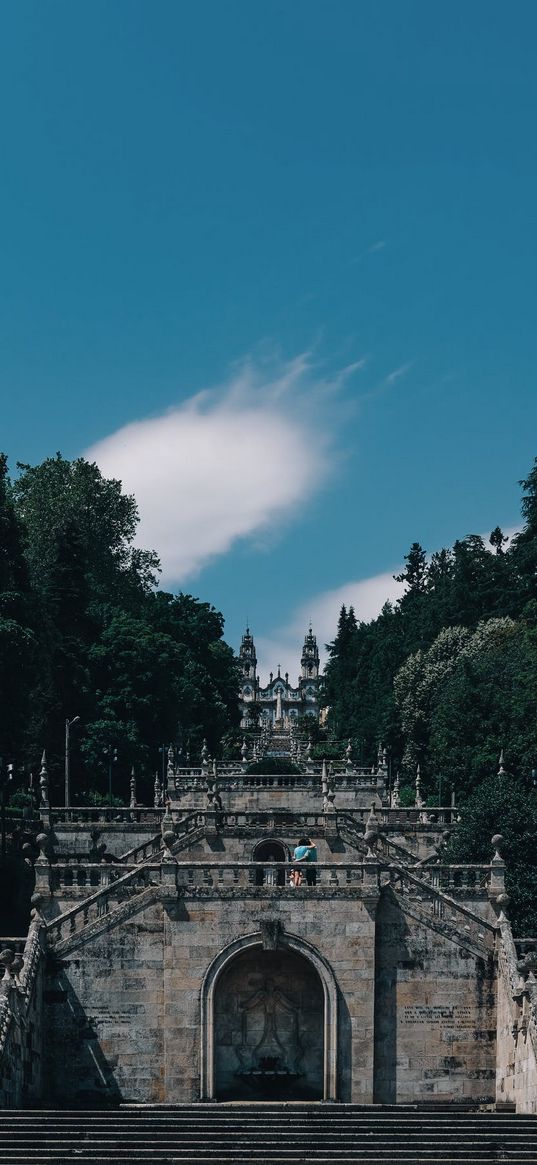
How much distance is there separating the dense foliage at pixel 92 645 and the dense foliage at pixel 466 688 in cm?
1304

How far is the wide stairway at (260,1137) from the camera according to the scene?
3262 cm

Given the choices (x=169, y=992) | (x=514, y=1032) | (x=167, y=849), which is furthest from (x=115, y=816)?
(x=514, y=1032)

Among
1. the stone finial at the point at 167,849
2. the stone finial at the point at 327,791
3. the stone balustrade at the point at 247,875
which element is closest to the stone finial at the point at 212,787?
the stone finial at the point at 327,791

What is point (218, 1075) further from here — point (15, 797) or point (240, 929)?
point (15, 797)

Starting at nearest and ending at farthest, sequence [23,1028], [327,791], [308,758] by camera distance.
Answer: [23,1028]
[327,791]
[308,758]

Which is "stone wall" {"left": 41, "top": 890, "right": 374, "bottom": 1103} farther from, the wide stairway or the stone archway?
the wide stairway

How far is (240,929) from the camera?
4256 centimetres

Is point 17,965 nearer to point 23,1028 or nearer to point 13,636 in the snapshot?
point 23,1028

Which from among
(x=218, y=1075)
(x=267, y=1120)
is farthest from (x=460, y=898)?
(x=267, y=1120)

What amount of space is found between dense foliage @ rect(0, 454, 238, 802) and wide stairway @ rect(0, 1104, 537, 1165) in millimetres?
28954

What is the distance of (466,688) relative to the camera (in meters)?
83.1

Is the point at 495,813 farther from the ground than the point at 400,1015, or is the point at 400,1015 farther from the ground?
the point at 495,813

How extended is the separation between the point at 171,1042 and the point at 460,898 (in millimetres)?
8766

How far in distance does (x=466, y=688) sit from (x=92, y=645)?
19.1 metres
